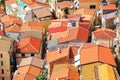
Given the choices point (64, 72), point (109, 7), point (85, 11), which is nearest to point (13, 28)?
point (85, 11)

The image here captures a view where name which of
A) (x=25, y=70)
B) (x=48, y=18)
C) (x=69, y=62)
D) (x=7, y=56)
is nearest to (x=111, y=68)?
(x=69, y=62)

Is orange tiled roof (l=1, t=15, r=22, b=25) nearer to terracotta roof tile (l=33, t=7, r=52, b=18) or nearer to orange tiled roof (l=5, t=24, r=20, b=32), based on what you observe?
orange tiled roof (l=5, t=24, r=20, b=32)

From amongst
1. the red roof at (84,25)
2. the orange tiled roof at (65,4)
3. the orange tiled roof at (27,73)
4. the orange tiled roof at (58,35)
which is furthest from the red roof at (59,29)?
the orange tiled roof at (27,73)

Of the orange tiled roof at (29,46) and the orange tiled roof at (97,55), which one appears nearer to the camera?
the orange tiled roof at (97,55)

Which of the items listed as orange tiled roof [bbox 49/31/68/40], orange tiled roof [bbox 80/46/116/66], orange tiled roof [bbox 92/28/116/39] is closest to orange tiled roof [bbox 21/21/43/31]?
orange tiled roof [bbox 49/31/68/40]

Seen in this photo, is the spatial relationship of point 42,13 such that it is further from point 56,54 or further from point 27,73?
point 27,73

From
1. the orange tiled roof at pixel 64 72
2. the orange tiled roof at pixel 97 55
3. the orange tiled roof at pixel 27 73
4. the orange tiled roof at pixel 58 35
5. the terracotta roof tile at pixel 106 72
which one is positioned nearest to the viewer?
the terracotta roof tile at pixel 106 72

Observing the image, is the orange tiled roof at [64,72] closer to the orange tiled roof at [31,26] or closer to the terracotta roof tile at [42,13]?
the orange tiled roof at [31,26]
